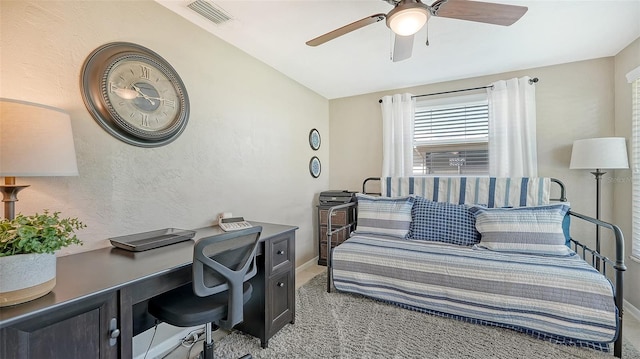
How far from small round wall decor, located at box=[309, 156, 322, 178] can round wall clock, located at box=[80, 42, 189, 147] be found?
1.81 meters

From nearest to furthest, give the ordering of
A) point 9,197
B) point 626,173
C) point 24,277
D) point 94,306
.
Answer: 1. point 24,277
2. point 94,306
3. point 9,197
4. point 626,173

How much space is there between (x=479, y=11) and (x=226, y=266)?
1.90 metres

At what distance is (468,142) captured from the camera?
314cm

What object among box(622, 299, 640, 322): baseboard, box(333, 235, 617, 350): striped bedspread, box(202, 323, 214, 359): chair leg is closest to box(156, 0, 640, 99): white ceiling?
box(333, 235, 617, 350): striped bedspread

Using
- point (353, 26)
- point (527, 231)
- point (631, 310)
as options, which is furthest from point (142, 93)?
point (631, 310)

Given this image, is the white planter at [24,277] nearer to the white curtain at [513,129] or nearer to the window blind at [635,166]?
the white curtain at [513,129]

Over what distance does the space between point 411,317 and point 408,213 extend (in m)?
0.97

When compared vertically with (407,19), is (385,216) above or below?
below

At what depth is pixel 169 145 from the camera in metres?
1.82

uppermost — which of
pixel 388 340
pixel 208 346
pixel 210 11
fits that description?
pixel 210 11

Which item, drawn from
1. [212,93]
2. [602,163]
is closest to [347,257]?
[212,93]

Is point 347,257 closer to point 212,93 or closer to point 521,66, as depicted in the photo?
point 212,93

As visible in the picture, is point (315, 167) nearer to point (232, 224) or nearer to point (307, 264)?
point (307, 264)

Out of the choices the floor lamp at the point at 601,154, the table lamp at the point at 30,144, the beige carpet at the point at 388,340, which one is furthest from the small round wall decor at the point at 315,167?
the floor lamp at the point at 601,154
